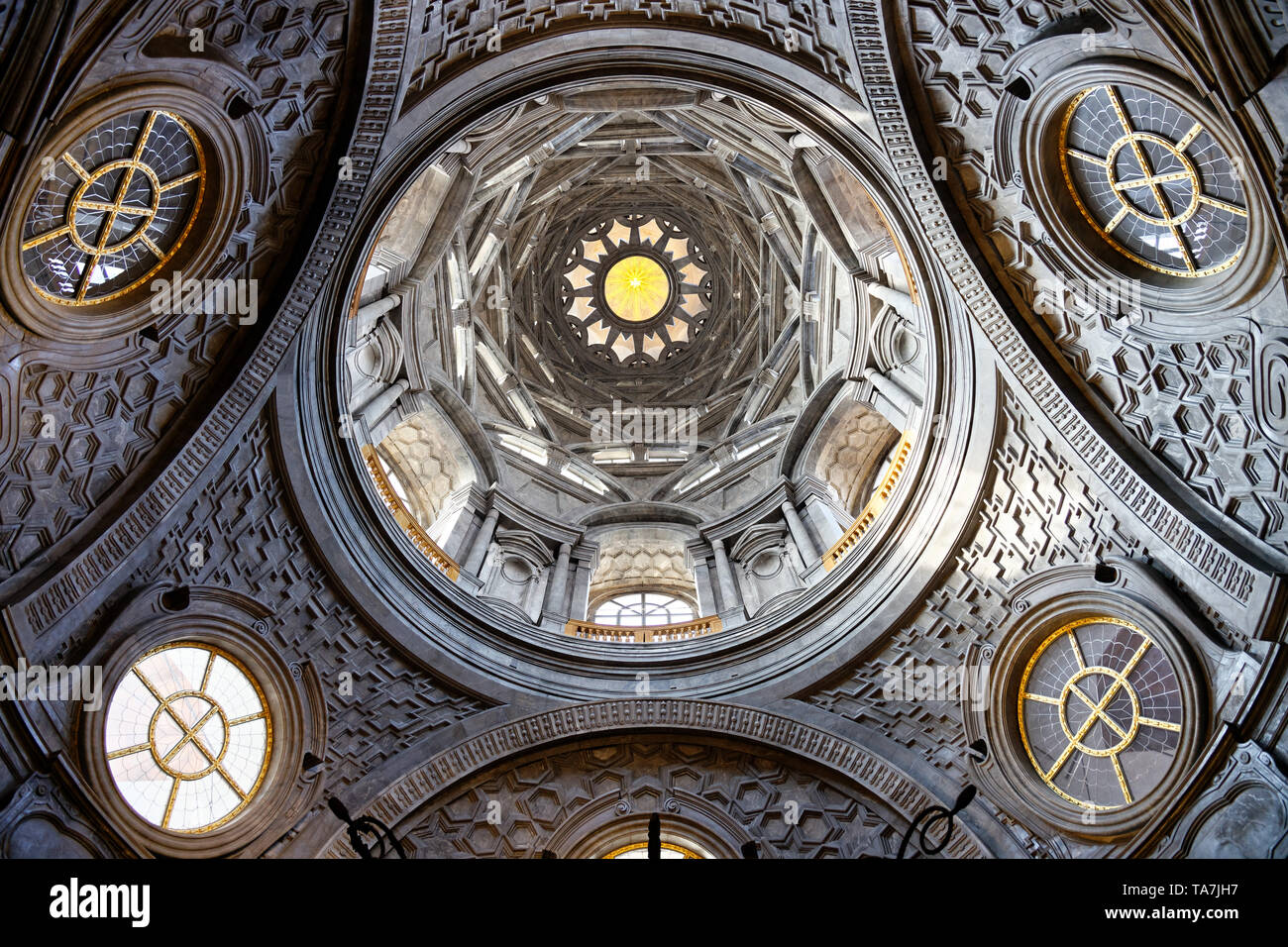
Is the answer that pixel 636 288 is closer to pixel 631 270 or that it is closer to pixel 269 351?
pixel 631 270

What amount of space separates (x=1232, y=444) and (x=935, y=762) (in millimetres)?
5718

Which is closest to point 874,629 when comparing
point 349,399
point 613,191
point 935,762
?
point 935,762

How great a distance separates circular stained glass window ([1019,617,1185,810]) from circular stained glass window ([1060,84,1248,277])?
4.65 meters

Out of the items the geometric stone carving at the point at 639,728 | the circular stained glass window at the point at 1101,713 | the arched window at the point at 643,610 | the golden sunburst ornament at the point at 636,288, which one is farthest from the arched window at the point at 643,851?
the golden sunburst ornament at the point at 636,288

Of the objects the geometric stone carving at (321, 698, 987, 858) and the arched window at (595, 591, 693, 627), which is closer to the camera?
the geometric stone carving at (321, 698, 987, 858)

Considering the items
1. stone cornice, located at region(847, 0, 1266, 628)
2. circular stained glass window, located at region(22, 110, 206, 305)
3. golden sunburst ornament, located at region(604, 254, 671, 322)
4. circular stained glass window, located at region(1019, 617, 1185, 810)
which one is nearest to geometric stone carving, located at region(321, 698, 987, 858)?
circular stained glass window, located at region(1019, 617, 1185, 810)

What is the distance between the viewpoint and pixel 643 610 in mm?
22672

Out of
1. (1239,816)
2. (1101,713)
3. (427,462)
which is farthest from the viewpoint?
(427,462)

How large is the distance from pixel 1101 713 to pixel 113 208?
44.1 ft

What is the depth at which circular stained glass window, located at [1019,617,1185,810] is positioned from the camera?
13219 millimetres

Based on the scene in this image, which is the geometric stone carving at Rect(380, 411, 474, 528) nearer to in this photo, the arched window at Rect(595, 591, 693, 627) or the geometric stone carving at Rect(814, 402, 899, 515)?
the arched window at Rect(595, 591, 693, 627)

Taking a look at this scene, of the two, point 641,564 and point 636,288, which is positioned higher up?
point 636,288

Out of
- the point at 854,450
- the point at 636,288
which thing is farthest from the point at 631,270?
the point at 854,450

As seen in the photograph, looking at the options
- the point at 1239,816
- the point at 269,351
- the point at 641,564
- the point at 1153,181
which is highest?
the point at 641,564
